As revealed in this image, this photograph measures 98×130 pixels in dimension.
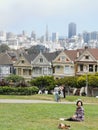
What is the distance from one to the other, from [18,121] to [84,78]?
2111 inches

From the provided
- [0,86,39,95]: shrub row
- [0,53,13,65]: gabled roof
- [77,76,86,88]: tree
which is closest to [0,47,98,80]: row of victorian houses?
[0,53,13,65]: gabled roof

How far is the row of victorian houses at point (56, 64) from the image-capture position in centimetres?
7906

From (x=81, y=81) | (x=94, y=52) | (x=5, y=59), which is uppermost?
(x=94, y=52)

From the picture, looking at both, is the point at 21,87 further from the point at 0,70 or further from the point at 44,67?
the point at 0,70

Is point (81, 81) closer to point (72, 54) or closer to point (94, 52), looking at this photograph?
point (94, 52)

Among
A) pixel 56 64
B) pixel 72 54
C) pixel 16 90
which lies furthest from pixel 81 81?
pixel 16 90

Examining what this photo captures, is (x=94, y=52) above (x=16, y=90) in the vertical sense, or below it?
above

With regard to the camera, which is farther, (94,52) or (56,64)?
A: (56,64)

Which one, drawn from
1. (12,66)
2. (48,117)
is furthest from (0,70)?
(48,117)

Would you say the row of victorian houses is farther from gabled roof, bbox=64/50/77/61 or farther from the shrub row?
the shrub row

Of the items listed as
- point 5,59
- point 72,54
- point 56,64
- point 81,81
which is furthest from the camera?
point 5,59

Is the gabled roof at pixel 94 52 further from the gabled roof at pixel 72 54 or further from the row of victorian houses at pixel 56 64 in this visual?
the gabled roof at pixel 72 54

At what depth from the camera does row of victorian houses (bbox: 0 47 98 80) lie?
79.1 metres

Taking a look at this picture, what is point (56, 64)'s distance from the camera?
82.1 meters
